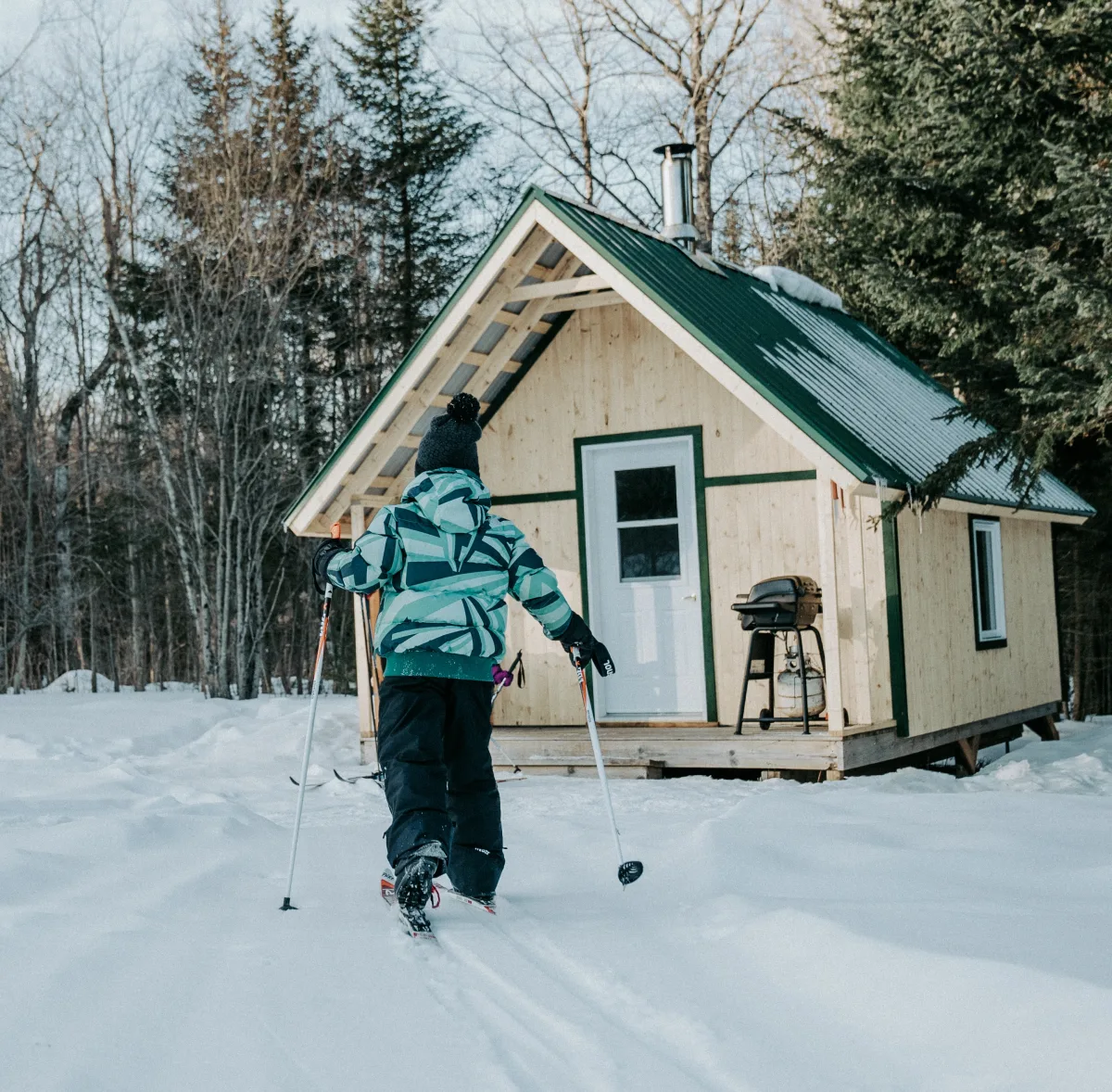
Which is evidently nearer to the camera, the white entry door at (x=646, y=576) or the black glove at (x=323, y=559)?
the black glove at (x=323, y=559)

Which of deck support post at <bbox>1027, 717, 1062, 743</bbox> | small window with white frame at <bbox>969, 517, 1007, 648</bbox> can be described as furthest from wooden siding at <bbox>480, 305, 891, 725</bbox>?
deck support post at <bbox>1027, 717, 1062, 743</bbox>

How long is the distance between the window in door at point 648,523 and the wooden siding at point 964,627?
1791 millimetres

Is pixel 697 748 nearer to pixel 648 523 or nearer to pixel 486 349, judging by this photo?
pixel 648 523

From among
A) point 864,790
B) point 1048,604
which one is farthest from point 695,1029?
point 1048,604

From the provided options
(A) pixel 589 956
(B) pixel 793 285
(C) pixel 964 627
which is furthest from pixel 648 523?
(A) pixel 589 956

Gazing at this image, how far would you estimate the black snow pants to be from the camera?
4.47 metres

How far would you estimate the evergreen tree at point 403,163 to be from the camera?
2278cm

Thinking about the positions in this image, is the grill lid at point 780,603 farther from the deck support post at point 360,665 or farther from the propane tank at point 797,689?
the deck support post at point 360,665

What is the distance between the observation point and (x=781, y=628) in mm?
8938

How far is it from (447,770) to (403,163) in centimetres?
2043

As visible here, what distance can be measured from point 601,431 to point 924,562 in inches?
112

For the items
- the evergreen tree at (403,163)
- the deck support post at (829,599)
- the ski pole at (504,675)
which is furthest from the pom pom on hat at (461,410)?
the evergreen tree at (403,163)

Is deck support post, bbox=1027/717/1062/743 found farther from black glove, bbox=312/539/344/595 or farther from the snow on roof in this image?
black glove, bbox=312/539/344/595

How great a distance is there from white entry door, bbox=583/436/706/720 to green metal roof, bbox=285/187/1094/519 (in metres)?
1.16
